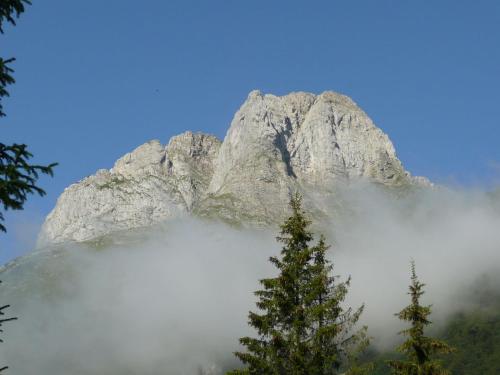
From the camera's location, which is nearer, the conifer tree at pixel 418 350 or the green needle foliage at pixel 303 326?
the green needle foliage at pixel 303 326

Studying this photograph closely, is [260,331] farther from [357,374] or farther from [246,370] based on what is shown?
[357,374]

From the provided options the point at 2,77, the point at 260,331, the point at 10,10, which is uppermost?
the point at 10,10

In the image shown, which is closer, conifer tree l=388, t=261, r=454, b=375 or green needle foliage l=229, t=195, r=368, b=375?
green needle foliage l=229, t=195, r=368, b=375

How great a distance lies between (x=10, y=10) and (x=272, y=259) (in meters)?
15.5

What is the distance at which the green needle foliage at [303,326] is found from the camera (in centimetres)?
2600

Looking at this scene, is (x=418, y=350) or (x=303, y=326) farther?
(x=418, y=350)

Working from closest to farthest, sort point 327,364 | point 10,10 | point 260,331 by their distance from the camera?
point 10,10 < point 327,364 < point 260,331

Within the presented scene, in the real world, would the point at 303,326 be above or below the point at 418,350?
above

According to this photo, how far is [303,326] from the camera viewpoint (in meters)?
26.6

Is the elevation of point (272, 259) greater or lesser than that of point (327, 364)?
greater

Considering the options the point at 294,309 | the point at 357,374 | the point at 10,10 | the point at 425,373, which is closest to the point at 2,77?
the point at 10,10

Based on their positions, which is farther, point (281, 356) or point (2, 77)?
point (281, 356)

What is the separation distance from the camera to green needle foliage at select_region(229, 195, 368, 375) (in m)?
26.0

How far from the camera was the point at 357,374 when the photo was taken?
26.0 m
